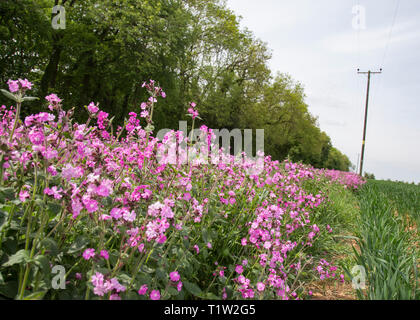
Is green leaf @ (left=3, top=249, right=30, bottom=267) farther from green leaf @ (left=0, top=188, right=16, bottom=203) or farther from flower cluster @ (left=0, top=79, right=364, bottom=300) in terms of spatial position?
green leaf @ (left=0, top=188, right=16, bottom=203)

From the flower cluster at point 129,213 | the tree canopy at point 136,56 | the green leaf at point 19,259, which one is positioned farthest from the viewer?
the tree canopy at point 136,56

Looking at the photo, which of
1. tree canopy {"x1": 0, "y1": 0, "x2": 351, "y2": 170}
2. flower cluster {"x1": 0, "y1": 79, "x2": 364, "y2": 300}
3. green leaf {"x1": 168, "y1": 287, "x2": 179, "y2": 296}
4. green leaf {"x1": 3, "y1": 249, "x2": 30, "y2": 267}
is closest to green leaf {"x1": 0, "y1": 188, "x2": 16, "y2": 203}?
flower cluster {"x1": 0, "y1": 79, "x2": 364, "y2": 300}

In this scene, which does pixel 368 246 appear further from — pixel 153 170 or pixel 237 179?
pixel 153 170

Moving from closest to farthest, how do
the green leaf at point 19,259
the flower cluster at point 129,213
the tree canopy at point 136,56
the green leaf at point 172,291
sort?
1. the green leaf at point 19,259
2. the flower cluster at point 129,213
3. the green leaf at point 172,291
4. the tree canopy at point 136,56

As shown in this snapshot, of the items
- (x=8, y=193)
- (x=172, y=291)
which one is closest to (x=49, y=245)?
(x=8, y=193)

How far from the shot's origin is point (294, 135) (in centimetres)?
3478

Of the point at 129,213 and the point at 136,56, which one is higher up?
the point at 136,56

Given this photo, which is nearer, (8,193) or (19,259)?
(19,259)

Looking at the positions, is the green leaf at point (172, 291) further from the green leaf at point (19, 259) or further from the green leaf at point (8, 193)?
the green leaf at point (8, 193)

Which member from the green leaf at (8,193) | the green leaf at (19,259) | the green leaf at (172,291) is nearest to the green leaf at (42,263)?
the green leaf at (19,259)

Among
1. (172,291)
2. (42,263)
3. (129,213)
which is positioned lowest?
(172,291)

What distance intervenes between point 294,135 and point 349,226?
30319mm

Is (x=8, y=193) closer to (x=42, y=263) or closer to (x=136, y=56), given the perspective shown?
(x=42, y=263)

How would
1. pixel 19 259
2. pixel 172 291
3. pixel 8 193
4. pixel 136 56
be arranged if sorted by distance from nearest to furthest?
pixel 19 259
pixel 8 193
pixel 172 291
pixel 136 56
